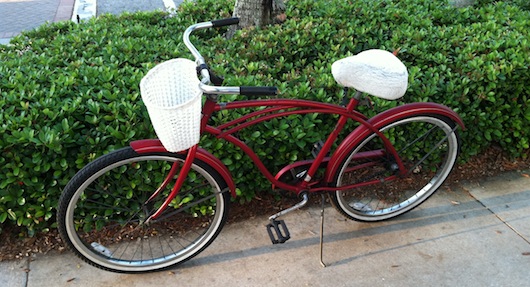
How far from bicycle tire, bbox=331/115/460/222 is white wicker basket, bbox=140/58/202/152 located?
111 centimetres

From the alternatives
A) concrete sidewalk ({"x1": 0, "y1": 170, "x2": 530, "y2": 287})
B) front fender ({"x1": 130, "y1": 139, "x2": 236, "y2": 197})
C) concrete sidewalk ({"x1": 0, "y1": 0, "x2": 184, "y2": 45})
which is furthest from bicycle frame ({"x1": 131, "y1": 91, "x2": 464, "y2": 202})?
concrete sidewalk ({"x1": 0, "y1": 0, "x2": 184, "y2": 45})

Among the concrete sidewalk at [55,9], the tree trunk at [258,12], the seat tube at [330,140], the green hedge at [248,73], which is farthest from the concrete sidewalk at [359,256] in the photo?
the concrete sidewalk at [55,9]

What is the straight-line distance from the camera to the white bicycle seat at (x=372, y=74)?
263cm

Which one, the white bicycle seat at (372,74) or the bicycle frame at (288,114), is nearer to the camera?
the bicycle frame at (288,114)

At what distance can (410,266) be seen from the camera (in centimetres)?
308

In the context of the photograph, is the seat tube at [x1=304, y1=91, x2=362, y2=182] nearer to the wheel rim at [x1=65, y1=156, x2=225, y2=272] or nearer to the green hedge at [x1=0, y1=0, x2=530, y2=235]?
the green hedge at [x1=0, y1=0, x2=530, y2=235]

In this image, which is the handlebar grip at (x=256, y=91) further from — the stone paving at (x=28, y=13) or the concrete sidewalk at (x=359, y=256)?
the stone paving at (x=28, y=13)

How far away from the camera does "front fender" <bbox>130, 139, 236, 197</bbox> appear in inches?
98.7

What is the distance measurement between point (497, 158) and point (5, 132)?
12.1 feet

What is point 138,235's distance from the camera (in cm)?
324

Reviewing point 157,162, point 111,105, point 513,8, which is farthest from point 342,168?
point 513,8

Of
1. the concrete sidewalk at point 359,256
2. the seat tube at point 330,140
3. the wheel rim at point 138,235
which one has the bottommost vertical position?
the concrete sidewalk at point 359,256

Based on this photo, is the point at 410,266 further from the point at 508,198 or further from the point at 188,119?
the point at 188,119

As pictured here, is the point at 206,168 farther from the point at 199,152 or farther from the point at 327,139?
the point at 327,139
